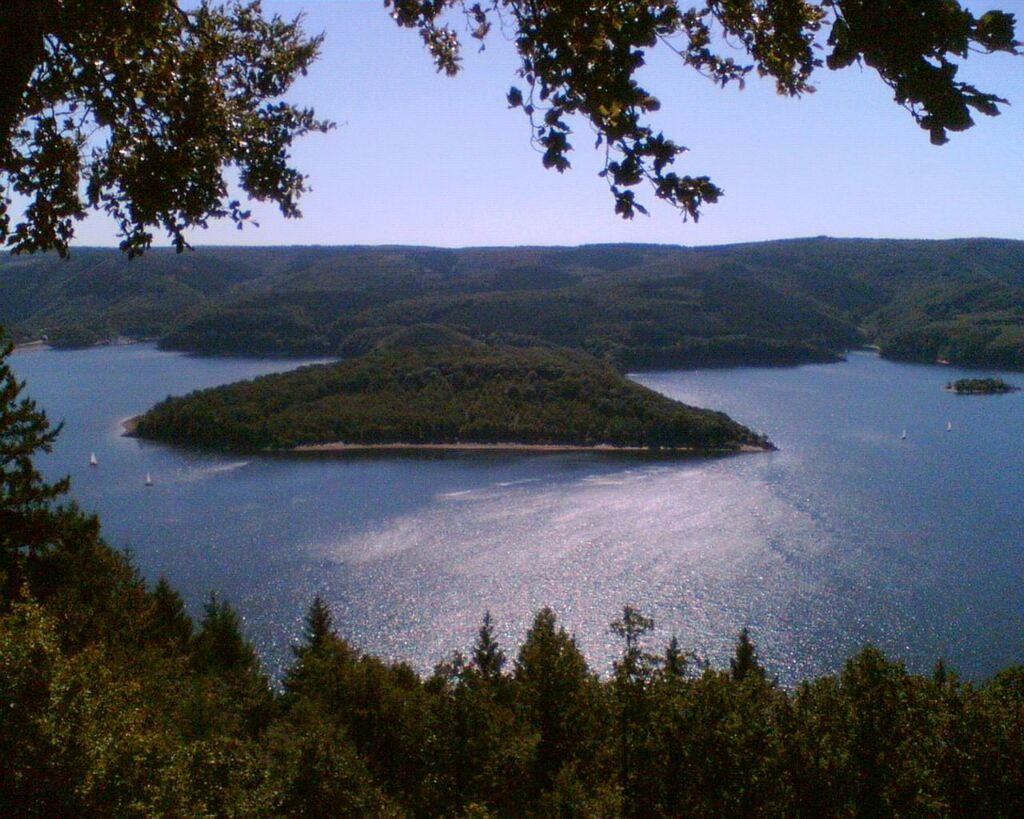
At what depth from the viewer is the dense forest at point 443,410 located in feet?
96.0

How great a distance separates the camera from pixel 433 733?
6.39 m

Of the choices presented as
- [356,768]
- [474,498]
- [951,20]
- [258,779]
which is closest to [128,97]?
[951,20]

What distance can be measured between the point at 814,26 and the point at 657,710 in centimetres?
536

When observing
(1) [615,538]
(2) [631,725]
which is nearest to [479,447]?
(1) [615,538]

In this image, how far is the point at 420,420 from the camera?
3072 centimetres

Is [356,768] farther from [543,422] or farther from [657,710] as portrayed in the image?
[543,422]

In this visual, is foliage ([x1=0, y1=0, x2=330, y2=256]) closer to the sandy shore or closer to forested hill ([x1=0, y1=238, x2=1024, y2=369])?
forested hill ([x1=0, y1=238, x2=1024, y2=369])

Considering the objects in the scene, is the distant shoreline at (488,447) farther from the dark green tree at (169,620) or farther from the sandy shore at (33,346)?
the sandy shore at (33,346)

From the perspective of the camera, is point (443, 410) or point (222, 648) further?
point (443, 410)

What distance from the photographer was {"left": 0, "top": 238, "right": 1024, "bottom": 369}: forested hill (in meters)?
49.4

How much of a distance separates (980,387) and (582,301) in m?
25.9

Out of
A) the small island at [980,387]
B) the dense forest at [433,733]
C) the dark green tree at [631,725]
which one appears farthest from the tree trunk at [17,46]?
the small island at [980,387]

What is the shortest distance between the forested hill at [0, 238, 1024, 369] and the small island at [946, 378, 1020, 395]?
7.92 m

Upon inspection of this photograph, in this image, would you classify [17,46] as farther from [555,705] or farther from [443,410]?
[443,410]
